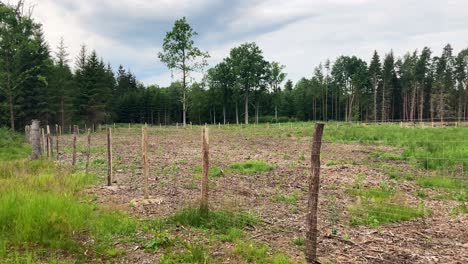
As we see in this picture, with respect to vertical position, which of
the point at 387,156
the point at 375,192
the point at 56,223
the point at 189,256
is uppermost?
the point at 387,156

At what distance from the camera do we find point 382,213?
6660 mm

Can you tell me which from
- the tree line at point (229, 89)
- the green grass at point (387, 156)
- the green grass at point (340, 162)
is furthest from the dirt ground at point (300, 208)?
the tree line at point (229, 89)

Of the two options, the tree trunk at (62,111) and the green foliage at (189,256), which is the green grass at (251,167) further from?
the tree trunk at (62,111)

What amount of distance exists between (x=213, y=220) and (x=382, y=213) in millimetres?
3457

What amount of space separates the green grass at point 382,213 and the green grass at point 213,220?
2.05 meters

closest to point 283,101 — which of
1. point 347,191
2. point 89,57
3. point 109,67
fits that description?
point 109,67

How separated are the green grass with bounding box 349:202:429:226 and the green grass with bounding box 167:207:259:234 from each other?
205 centimetres

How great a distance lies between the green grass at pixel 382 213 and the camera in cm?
631

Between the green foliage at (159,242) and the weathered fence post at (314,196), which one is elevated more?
the weathered fence post at (314,196)

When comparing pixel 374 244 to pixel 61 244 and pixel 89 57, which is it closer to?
pixel 61 244

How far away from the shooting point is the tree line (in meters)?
39.6

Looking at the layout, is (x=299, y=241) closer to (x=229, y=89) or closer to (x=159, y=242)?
(x=159, y=242)

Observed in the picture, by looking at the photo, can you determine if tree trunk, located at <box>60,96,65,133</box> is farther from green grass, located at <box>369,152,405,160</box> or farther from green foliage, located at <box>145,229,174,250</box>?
green foliage, located at <box>145,229,174,250</box>

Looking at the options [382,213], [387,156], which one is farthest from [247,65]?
[382,213]
